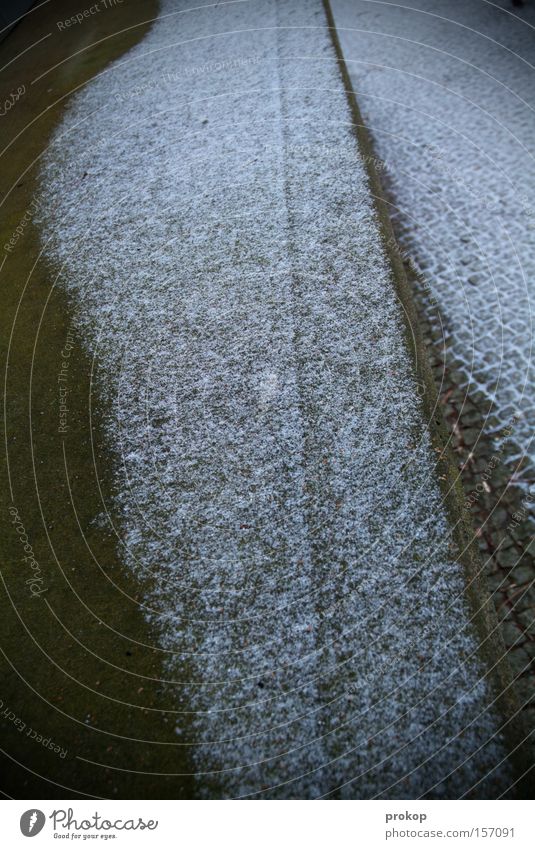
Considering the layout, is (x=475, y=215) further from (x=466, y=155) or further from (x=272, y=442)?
(x=272, y=442)

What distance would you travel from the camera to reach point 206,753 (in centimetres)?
259

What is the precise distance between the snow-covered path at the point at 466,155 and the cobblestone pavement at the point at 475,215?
0.01 meters

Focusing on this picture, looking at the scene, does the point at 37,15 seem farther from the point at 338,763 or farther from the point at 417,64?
the point at 338,763

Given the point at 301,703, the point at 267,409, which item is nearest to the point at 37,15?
the point at 267,409

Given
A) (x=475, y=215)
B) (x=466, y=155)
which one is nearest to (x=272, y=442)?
(x=475, y=215)

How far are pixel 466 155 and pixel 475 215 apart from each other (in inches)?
36.1

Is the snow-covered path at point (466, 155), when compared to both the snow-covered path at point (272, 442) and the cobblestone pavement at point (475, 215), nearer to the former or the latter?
the cobblestone pavement at point (475, 215)

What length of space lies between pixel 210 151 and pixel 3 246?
7.49ft

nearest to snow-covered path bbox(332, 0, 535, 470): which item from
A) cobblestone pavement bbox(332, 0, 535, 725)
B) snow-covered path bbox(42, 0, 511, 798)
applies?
cobblestone pavement bbox(332, 0, 535, 725)

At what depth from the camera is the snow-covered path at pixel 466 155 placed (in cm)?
392

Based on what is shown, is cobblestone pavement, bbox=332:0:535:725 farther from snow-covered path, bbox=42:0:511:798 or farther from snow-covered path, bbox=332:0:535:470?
snow-covered path, bbox=42:0:511:798

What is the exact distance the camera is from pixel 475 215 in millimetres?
4672

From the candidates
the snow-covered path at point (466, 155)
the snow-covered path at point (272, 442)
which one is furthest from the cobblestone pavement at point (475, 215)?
the snow-covered path at point (272, 442)

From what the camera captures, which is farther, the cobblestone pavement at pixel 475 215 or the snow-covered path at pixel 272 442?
the cobblestone pavement at pixel 475 215
